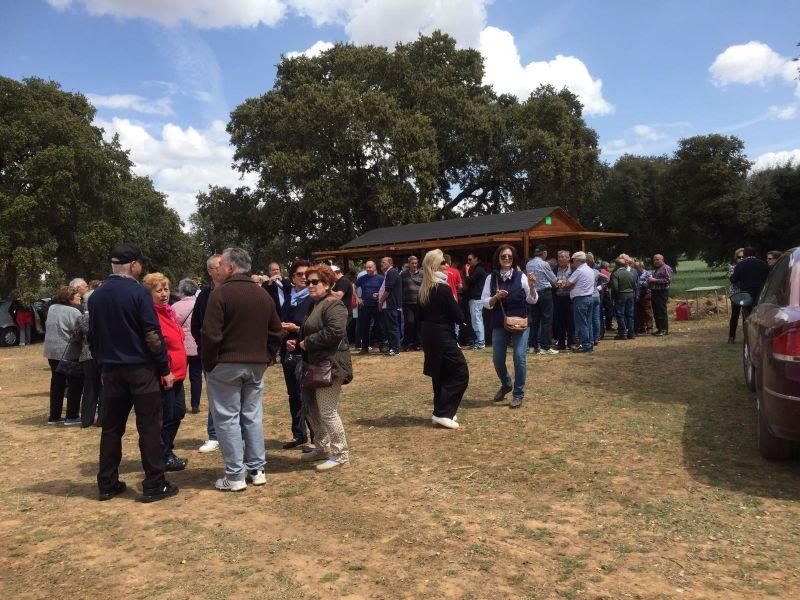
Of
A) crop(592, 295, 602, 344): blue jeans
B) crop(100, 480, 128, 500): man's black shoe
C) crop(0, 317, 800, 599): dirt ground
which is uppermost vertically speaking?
crop(592, 295, 602, 344): blue jeans

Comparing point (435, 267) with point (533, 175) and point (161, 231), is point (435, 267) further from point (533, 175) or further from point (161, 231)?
point (161, 231)

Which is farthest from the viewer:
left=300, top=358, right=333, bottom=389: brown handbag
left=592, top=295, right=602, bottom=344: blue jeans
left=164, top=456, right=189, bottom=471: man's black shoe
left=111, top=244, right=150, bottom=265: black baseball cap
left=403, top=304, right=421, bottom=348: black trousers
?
left=403, top=304, right=421, bottom=348: black trousers

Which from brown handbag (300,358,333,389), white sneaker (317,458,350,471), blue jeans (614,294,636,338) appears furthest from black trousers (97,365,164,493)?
blue jeans (614,294,636,338)

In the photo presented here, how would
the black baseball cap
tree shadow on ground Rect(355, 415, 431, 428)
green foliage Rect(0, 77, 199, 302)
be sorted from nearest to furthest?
the black baseball cap → tree shadow on ground Rect(355, 415, 431, 428) → green foliage Rect(0, 77, 199, 302)

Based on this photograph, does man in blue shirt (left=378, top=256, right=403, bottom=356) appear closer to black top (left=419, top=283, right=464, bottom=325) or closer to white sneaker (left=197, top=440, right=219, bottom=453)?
black top (left=419, top=283, right=464, bottom=325)

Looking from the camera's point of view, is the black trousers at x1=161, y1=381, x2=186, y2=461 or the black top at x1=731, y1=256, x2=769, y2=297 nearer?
the black trousers at x1=161, y1=381, x2=186, y2=461

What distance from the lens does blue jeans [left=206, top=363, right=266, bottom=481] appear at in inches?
200

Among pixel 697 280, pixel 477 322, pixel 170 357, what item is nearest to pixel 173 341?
pixel 170 357

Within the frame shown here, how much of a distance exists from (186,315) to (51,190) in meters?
20.2

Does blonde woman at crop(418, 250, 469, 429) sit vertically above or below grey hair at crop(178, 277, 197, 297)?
below

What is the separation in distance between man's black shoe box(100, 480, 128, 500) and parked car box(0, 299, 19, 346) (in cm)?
1851

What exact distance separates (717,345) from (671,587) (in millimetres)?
9794

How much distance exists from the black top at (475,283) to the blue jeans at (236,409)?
8161 millimetres

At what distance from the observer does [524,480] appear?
205 inches
